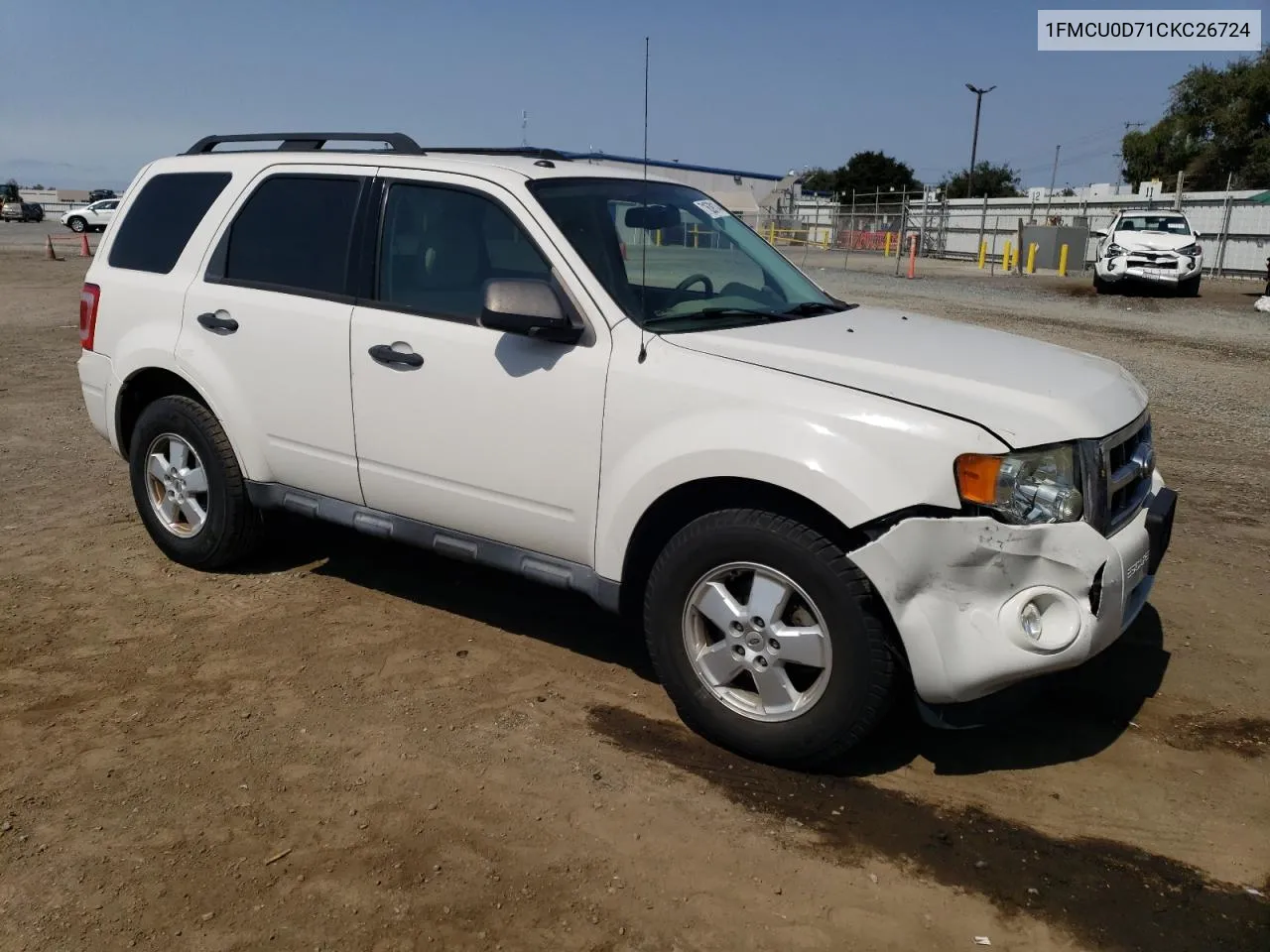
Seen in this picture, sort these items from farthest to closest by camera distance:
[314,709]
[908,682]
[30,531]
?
[30,531] < [314,709] < [908,682]

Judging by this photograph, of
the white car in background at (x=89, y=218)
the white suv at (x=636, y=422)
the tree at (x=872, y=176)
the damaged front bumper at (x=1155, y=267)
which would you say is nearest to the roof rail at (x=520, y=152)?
the white suv at (x=636, y=422)

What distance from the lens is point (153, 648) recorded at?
4582mm

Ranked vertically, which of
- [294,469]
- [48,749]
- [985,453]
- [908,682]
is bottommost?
[48,749]

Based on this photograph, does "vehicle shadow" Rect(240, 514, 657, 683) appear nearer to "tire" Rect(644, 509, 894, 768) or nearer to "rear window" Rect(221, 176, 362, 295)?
"tire" Rect(644, 509, 894, 768)

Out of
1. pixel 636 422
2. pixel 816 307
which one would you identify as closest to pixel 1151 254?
pixel 816 307

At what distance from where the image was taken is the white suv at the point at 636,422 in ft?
10.6

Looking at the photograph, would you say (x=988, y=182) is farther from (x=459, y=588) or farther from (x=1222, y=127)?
(x=459, y=588)

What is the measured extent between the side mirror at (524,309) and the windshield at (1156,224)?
A: 22.9 m

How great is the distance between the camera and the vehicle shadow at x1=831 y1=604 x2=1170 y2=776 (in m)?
3.74

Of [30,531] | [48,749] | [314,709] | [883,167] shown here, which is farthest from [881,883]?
[883,167]

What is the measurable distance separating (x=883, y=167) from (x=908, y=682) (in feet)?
309

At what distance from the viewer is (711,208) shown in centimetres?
502

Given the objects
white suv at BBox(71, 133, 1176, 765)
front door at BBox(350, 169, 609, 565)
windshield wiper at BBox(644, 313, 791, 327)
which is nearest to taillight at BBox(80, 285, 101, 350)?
white suv at BBox(71, 133, 1176, 765)

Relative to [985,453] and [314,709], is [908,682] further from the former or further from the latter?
[314,709]
